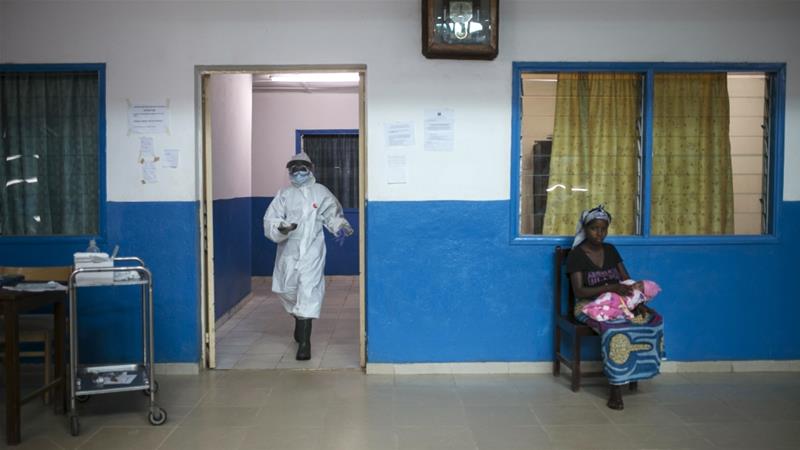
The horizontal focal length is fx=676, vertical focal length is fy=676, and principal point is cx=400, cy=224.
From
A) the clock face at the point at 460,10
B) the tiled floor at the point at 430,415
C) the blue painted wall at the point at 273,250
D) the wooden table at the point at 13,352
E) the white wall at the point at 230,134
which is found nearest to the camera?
the wooden table at the point at 13,352

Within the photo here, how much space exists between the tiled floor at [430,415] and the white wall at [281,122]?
520cm

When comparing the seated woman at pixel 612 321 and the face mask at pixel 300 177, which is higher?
the face mask at pixel 300 177

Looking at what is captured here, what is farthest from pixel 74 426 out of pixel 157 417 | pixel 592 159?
pixel 592 159

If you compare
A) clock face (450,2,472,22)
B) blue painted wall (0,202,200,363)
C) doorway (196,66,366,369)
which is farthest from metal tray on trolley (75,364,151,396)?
clock face (450,2,472,22)

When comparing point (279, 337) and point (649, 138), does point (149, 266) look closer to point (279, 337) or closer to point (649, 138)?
point (279, 337)

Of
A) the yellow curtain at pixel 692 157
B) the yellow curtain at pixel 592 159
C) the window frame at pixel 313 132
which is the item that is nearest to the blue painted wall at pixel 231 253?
the window frame at pixel 313 132

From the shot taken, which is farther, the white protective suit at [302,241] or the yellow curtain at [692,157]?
the white protective suit at [302,241]

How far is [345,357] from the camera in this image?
530 cm

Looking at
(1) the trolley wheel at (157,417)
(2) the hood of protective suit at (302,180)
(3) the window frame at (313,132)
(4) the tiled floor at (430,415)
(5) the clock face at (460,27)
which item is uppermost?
(5) the clock face at (460,27)

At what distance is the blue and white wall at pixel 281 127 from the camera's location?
9656mm

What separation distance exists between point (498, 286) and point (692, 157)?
1.69 m

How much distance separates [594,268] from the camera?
14.5 ft

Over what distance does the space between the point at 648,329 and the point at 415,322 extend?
1.55 metres

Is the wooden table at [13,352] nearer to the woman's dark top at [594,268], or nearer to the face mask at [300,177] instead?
the face mask at [300,177]
